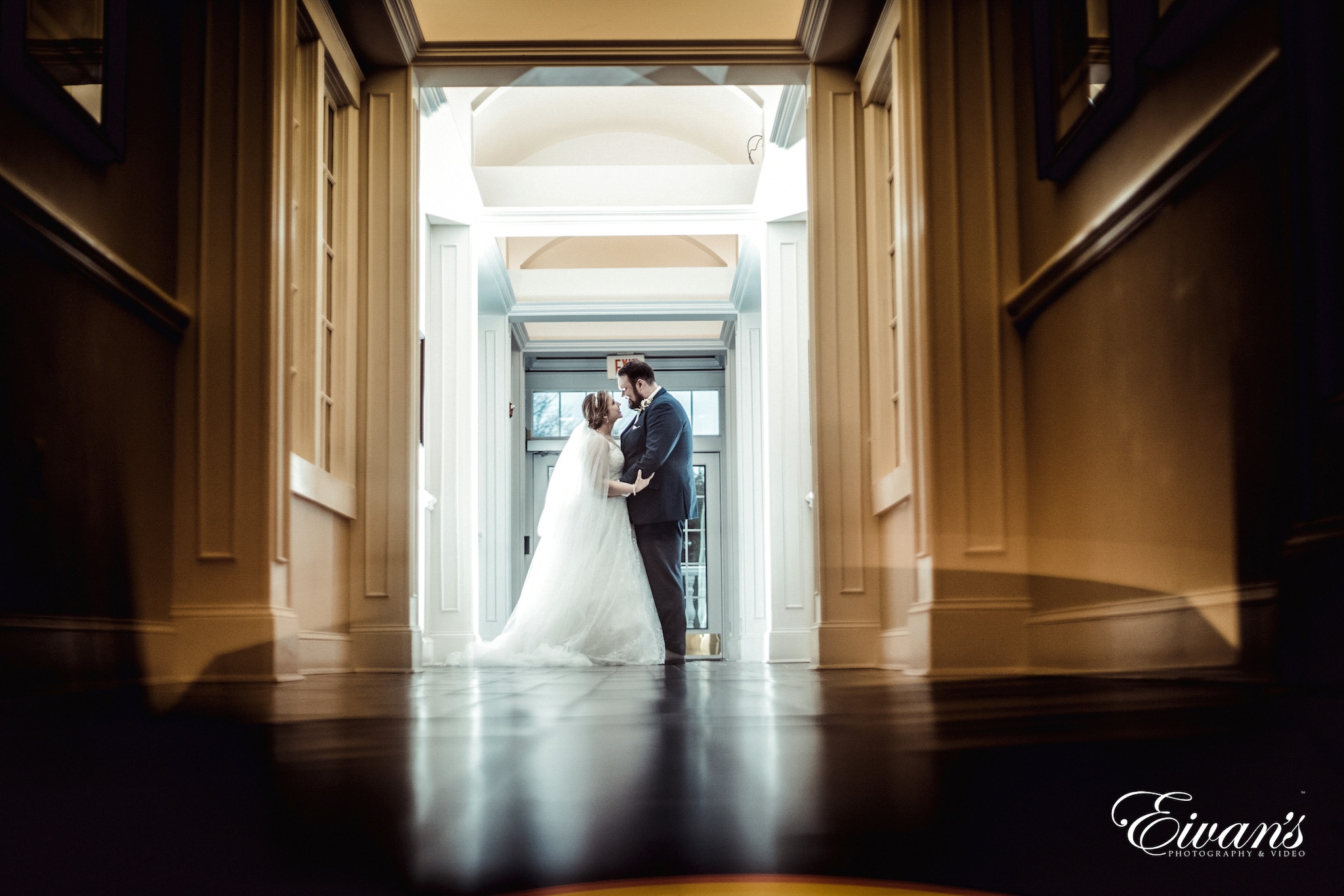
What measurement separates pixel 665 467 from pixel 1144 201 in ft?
11.0

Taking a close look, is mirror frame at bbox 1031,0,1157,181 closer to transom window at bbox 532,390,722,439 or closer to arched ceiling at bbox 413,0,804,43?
arched ceiling at bbox 413,0,804,43

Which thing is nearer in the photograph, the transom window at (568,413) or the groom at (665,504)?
the groom at (665,504)

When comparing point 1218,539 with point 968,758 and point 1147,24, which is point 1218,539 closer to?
point 1147,24

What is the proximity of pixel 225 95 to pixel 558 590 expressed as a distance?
2.95 m

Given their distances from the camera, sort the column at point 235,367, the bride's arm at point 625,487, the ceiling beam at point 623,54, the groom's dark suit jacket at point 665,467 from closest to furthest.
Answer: the column at point 235,367 < the ceiling beam at point 623,54 < the groom's dark suit jacket at point 665,467 < the bride's arm at point 625,487

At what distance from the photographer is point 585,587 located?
5.48 m

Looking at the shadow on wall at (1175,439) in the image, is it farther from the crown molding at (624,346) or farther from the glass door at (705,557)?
the glass door at (705,557)

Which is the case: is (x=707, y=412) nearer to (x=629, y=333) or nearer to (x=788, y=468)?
(x=629, y=333)

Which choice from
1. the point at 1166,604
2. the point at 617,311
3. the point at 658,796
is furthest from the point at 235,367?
the point at 617,311

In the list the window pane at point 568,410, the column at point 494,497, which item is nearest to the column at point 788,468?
the column at point 494,497

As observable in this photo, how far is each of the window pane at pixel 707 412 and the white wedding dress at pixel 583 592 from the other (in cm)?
495

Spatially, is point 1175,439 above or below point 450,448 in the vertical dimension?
below

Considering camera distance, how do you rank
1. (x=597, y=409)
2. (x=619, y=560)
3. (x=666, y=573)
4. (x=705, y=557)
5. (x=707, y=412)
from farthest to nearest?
1. (x=707, y=412)
2. (x=705, y=557)
3. (x=597, y=409)
4. (x=619, y=560)
5. (x=666, y=573)

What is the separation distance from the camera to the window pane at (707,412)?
35.5 feet
